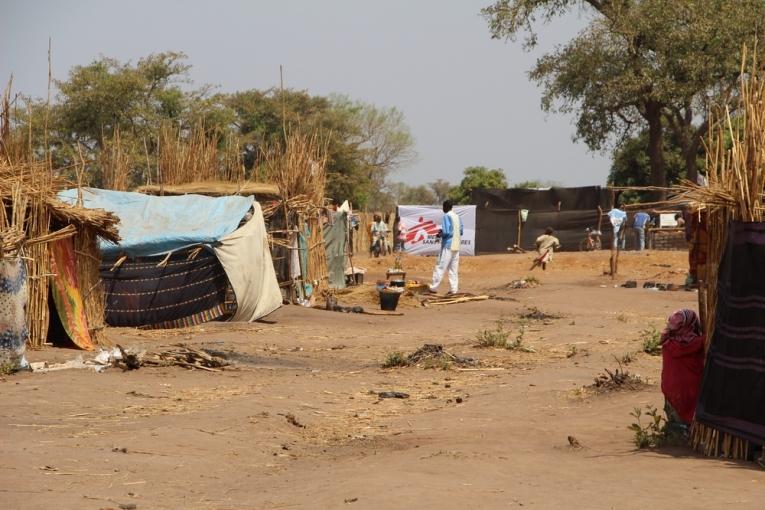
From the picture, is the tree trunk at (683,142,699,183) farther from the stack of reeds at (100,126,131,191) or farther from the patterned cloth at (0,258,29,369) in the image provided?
the patterned cloth at (0,258,29,369)

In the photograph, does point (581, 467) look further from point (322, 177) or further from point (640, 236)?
point (640, 236)

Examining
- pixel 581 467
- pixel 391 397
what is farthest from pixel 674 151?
pixel 581 467

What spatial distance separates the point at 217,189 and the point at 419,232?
16.9m

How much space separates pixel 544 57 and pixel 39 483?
35.9m

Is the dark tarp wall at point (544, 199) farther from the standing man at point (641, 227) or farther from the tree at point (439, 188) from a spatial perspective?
the tree at point (439, 188)

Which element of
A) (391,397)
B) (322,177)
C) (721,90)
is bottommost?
Answer: (391,397)

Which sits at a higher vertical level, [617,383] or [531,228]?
[531,228]

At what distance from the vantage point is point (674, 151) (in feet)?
153

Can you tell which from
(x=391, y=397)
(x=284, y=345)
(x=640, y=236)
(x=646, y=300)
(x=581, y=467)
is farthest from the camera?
(x=640, y=236)

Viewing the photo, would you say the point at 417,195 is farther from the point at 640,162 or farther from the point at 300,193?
the point at 300,193

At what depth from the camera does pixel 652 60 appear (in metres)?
38.1

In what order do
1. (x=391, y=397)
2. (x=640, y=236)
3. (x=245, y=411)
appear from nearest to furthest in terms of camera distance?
(x=245, y=411) → (x=391, y=397) → (x=640, y=236)

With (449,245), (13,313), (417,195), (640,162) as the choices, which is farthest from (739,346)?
(417,195)

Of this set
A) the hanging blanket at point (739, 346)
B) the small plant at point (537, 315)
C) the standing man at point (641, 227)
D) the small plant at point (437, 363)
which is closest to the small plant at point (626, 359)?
the small plant at point (437, 363)
